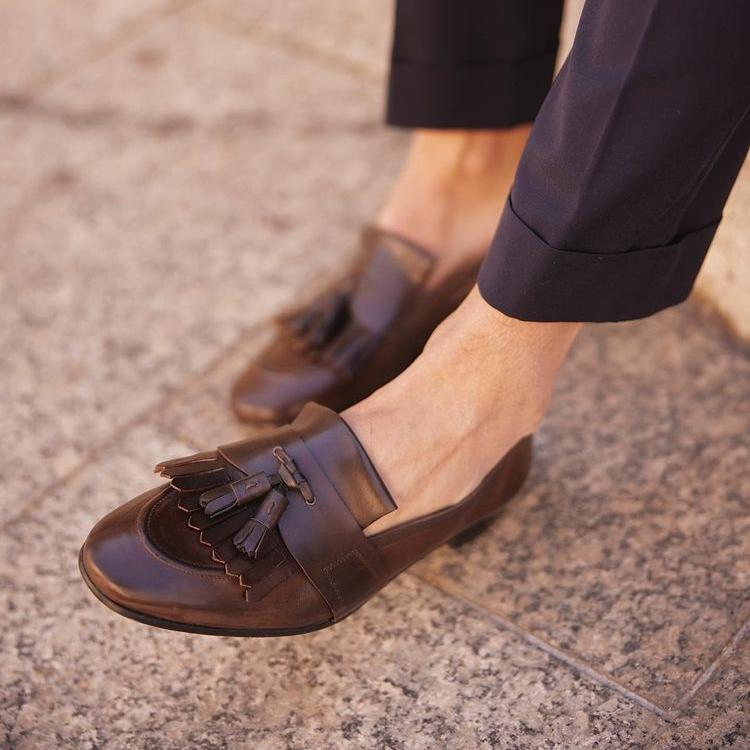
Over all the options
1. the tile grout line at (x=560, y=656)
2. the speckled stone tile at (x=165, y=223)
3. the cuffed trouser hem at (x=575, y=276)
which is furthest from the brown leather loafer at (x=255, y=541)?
the speckled stone tile at (x=165, y=223)

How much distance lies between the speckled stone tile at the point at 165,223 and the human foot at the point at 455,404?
47cm

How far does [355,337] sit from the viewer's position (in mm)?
1238

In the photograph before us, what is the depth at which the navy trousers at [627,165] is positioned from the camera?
2.56 ft

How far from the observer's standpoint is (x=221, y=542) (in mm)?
936

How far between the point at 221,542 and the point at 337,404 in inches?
12.8

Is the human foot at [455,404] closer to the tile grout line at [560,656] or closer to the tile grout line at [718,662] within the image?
the tile grout line at [560,656]

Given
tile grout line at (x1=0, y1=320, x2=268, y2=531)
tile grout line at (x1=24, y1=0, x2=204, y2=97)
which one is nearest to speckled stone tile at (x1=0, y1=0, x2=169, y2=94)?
tile grout line at (x1=24, y1=0, x2=204, y2=97)

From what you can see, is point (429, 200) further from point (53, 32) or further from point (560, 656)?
point (53, 32)

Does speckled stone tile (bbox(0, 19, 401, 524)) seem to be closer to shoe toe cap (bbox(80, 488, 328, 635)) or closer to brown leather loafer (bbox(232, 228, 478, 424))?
brown leather loafer (bbox(232, 228, 478, 424))

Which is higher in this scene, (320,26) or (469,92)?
(469,92)

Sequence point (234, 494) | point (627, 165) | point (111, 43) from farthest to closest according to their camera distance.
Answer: point (111, 43), point (234, 494), point (627, 165)

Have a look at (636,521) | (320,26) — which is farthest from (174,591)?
(320,26)

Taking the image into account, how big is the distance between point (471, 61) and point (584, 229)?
1.61ft

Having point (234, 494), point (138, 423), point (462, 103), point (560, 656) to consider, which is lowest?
point (138, 423)
